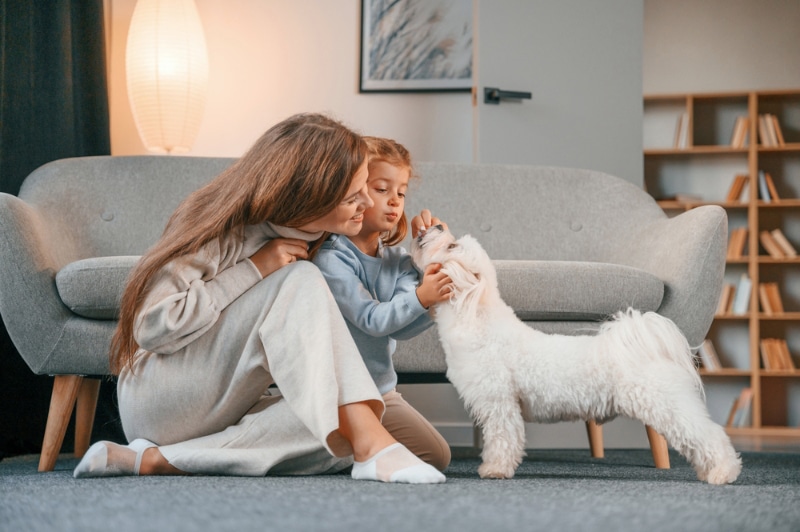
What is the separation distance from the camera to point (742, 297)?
4938mm

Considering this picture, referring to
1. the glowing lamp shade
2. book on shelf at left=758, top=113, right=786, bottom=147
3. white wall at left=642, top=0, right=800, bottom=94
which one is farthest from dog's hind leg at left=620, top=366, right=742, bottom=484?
white wall at left=642, top=0, right=800, bottom=94

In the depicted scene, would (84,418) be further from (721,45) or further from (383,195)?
(721,45)

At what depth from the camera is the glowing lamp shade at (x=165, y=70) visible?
2.80 metres

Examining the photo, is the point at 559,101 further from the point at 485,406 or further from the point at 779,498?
the point at 779,498

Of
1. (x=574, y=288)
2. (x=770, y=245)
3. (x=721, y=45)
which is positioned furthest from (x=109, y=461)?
(x=721, y=45)

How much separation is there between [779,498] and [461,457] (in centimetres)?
120

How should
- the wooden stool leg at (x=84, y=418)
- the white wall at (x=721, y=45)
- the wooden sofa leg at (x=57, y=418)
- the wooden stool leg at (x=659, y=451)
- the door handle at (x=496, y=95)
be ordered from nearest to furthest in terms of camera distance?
the wooden sofa leg at (x=57, y=418) < the wooden stool leg at (x=659, y=451) < the wooden stool leg at (x=84, y=418) < the door handle at (x=496, y=95) < the white wall at (x=721, y=45)

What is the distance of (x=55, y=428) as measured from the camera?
1693 mm

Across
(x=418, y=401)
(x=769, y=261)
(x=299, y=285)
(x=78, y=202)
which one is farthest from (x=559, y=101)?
(x=769, y=261)

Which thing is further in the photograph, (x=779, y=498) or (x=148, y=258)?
(x=148, y=258)

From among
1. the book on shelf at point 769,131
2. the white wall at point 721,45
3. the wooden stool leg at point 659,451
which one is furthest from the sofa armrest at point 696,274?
the white wall at point 721,45

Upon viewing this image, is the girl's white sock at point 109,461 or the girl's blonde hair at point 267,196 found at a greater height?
the girl's blonde hair at point 267,196

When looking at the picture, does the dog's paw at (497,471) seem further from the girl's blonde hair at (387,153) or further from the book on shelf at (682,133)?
the book on shelf at (682,133)

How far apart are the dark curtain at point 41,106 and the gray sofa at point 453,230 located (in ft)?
0.77
